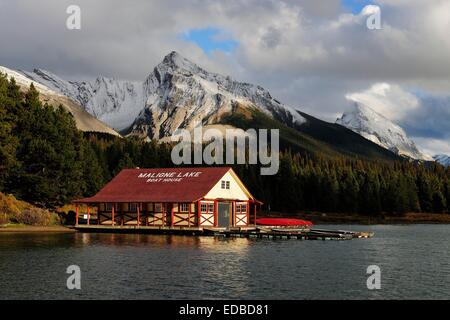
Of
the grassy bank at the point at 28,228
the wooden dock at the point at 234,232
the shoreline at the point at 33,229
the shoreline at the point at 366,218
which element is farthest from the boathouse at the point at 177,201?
the shoreline at the point at 366,218

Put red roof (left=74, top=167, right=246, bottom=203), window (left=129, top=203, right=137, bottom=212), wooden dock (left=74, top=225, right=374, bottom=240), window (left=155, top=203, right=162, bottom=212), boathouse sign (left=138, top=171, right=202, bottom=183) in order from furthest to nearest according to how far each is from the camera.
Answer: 1. boathouse sign (left=138, top=171, right=202, bottom=183)
2. window (left=129, top=203, right=137, bottom=212)
3. window (left=155, top=203, right=162, bottom=212)
4. red roof (left=74, top=167, right=246, bottom=203)
5. wooden dock (left=74, top=225, right=374, bottom=240)

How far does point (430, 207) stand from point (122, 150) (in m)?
87.1

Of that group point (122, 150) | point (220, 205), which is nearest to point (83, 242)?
point (220, 205)

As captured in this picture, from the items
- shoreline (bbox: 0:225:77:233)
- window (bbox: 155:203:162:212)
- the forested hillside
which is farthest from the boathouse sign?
the forested hillside

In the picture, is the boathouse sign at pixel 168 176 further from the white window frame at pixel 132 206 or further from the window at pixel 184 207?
the window at pixel 184 207

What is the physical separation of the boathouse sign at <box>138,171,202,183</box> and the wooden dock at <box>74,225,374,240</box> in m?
8.36

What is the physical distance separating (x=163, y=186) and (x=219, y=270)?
4208cm

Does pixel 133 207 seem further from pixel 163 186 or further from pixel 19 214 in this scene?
pixel 19 214

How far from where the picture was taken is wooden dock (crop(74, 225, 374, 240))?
68.6 m

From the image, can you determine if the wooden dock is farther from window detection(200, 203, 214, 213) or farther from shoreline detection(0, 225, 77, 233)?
window detection(200, 203, 214, 213)

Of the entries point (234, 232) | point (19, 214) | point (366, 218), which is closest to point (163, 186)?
point (234, 232)

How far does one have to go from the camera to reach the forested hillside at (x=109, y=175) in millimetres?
88125

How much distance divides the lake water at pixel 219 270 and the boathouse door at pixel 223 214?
54.9ft

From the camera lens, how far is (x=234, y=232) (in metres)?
71.5
